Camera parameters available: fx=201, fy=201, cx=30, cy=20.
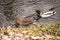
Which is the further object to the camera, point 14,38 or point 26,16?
point 26,16

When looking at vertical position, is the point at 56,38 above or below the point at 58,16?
above

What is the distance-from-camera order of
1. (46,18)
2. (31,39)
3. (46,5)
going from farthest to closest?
(46,5) < (46,18) < (31,39)

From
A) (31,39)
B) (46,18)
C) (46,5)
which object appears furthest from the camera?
(46,5)

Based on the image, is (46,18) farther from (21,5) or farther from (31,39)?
(31,39)

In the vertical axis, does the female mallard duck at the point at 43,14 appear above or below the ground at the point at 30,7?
below

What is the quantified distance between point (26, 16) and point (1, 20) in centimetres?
99

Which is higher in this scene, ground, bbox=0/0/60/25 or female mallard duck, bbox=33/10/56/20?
ground, bbox=0/0/60/25

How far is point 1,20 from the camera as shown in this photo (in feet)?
25.8

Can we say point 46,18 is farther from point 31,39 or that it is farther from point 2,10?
point 31,39

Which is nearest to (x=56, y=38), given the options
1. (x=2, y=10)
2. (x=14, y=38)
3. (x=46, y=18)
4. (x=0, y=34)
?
(x=14, y=38)

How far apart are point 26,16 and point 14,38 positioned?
4335 mm

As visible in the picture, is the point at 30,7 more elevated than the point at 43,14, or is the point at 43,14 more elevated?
the point at 30,7

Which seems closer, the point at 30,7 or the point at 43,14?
the point at 43,14

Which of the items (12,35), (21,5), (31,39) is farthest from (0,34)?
(21,5)
